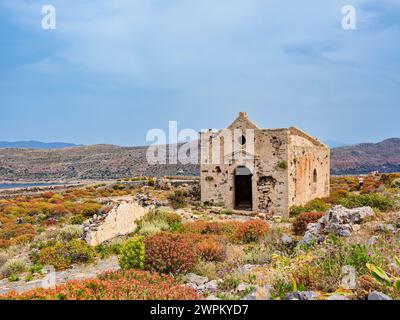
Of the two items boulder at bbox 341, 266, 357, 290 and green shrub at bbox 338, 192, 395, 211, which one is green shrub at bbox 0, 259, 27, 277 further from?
green shrub at bbox 338, 192, 395, 211

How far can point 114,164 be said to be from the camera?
79.8 m

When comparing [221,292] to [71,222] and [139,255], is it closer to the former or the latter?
[139,255]

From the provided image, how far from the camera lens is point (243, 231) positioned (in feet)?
43.1

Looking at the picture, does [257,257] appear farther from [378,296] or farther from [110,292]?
[378,296]

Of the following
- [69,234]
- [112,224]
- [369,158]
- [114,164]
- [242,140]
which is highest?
[369,158]

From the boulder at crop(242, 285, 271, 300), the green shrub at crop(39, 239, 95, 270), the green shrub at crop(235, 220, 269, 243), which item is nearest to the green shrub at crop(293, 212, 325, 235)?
the green shrub at crop(235, 220, 269, 243)

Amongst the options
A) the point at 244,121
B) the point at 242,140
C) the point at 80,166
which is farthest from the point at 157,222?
the point at 80,166

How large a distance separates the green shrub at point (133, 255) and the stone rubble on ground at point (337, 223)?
177 inches

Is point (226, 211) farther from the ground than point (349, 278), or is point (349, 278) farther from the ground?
point (349, 278)

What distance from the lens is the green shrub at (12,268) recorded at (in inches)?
419

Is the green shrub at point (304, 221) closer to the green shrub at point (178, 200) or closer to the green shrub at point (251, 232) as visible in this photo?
the green shrub at point (251, 232)

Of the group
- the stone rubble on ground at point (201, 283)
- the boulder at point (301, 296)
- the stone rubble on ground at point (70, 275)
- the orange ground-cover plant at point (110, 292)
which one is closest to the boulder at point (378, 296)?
the boulder at point (301, 296)

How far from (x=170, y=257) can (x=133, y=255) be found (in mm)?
970

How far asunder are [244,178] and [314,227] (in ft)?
44.8
